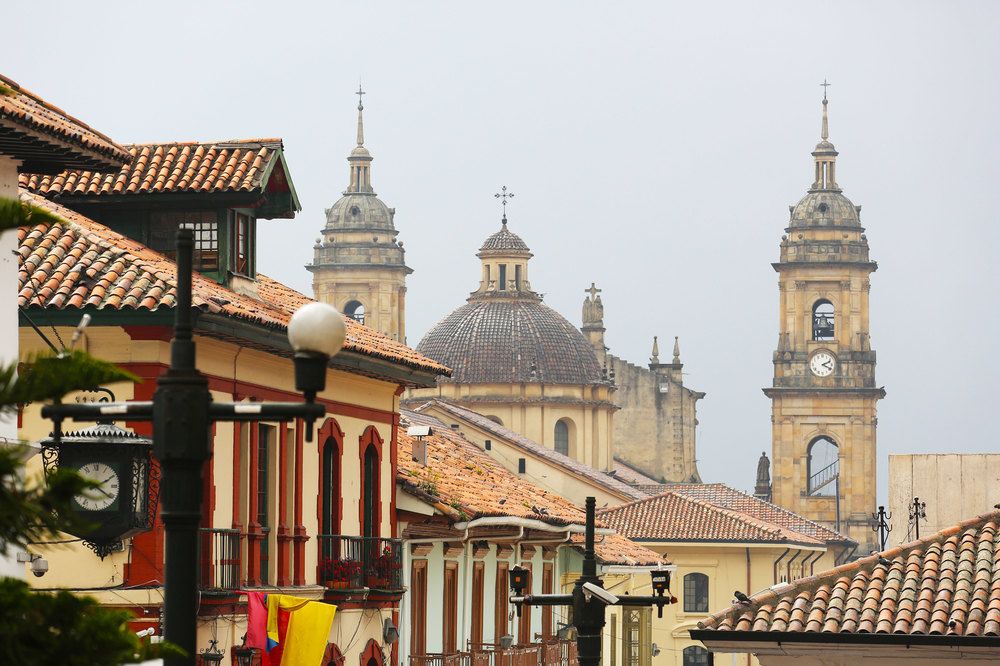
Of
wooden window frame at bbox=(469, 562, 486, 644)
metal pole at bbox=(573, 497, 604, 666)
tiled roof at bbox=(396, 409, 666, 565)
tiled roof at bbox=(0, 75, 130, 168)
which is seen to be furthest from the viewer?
wooden window frame at bbox=(469, 562, 486, 644)

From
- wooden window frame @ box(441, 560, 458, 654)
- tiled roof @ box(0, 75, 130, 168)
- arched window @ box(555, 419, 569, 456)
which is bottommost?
wooden window frame @ box(441, 560, 458, 654)

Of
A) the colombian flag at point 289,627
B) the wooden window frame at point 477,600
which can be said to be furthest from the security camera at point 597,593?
the wooden window frame at point 477,600

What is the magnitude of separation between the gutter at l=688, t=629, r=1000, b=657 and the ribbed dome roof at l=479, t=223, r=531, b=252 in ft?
276

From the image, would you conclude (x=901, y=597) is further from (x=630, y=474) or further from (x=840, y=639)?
(x=630, y=474)

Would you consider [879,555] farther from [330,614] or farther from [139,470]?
[139,470]

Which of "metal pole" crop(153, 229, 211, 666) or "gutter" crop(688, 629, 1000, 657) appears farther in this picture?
"gutter" crop(688, 629, 1000, 657)

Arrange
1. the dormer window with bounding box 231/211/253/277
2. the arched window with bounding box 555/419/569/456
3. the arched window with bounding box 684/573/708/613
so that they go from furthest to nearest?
the arched window with bounding box 555/419/569/456 → the arched window with bounding box 684/573/708/613 → the dormer window with bounding box 231/211/253/277

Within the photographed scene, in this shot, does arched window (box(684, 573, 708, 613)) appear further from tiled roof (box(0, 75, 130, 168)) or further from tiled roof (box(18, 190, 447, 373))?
tiled roof (box(0, 75, 130, 168))

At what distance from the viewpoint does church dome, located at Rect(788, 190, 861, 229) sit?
118 meters

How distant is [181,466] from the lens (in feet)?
30.5

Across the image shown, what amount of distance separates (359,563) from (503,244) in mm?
77998

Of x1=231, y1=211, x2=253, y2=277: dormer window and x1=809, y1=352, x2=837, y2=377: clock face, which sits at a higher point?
x1=809, y1=352, x2=837, y2=377: clock face

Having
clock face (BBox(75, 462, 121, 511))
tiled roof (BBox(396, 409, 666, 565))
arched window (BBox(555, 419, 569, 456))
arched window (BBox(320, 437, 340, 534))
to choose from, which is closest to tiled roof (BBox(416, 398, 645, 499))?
arched window (BBox(555, 419, 569, 456))

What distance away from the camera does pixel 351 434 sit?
27.3 meters
